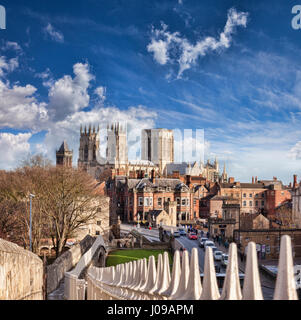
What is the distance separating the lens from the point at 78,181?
3941 cm

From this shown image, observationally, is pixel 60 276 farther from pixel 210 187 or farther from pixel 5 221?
pixel 210 187

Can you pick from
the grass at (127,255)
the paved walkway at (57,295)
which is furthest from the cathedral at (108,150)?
the paved walkway at (57,295)

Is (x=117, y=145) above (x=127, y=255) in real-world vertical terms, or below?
above

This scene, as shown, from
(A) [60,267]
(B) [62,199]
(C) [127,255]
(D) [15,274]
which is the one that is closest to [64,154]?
(C) [127,255]

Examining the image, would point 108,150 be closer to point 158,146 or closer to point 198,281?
point 158,146

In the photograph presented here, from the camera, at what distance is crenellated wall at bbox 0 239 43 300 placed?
26.5 ft

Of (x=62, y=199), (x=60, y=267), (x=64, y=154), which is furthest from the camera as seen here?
(x=64, y=154)

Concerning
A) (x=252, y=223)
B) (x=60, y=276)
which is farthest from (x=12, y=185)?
(x=252, y=223)

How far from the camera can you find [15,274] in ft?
30.7

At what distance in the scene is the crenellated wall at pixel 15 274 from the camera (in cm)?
806

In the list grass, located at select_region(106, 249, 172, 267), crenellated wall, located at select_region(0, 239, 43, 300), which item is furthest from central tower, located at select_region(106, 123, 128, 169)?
crenellated wall, located at select_region(0, 239, 43, 300)

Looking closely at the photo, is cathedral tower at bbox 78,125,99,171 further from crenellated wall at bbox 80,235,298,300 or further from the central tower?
crenellated wall at bbox 80,235,298,300

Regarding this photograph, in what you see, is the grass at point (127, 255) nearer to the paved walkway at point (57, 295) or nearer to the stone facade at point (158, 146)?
the paved walkway at point (57, 295)
